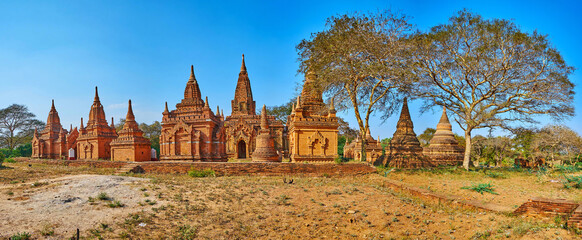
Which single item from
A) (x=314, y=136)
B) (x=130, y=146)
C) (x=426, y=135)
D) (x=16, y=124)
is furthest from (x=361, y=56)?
(x=16, y=124)

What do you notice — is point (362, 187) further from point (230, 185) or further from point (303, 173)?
point (230, 185)

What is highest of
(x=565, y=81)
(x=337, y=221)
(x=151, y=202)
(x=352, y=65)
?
(x=352, y=65)

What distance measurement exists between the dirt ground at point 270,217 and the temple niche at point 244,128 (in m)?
21.7

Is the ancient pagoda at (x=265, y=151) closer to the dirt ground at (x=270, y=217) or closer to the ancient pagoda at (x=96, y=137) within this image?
the dirt ground at (x=270, y=217)

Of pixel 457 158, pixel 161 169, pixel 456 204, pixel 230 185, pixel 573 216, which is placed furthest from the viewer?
pixel 457 158

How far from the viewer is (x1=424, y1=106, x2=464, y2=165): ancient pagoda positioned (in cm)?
1909

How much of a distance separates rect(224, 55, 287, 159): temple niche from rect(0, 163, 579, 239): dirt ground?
2166cm

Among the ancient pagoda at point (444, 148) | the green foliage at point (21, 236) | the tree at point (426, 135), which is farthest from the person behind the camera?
the tree at point (426, 135)

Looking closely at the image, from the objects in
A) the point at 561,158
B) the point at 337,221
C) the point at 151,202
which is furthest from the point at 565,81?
the point at 151,202

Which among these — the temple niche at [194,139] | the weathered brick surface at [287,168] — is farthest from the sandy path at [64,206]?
the temple niche at [194,139]

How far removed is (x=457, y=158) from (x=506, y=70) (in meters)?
6.03

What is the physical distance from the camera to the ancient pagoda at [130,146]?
72.6ft

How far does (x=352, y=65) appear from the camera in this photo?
16.3m

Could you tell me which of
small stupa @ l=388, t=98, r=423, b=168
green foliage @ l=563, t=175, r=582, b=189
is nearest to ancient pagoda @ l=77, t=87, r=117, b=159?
small stupa @ l=388, t=98, r=423, b=168
